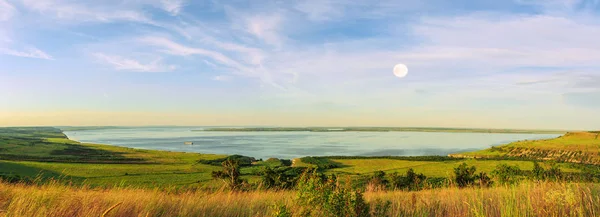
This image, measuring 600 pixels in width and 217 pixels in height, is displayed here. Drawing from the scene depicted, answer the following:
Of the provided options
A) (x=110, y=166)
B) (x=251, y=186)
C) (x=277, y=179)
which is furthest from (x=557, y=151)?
(x=110, y=166)

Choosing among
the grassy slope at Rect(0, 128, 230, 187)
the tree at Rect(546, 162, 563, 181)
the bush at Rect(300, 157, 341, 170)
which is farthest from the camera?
the bush at Rect(300, 157, 341, 170)

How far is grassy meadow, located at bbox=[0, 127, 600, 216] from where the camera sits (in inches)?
221

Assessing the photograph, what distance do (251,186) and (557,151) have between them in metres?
116

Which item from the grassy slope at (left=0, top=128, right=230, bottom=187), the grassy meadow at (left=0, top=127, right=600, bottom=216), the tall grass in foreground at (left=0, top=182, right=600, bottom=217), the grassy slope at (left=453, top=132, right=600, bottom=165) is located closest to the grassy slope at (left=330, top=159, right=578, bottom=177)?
the grassy meadow at (left=0, top=127, right=600, bottom=216)

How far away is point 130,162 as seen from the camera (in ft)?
278

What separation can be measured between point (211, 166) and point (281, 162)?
16.4m

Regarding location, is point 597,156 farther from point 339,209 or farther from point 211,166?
point 339,209

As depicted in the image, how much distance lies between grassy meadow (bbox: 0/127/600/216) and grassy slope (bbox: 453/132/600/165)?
1.26ft

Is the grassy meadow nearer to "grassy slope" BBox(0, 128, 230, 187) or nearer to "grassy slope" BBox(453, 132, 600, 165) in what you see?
"grassy slope" BBox(0, 128, 230, 187)

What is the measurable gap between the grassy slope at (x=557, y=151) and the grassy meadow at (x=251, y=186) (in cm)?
38

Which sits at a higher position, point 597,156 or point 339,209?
point 339,209

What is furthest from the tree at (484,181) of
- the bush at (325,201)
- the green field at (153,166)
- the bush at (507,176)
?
the green field at (153,166)

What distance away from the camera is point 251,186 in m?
11.3

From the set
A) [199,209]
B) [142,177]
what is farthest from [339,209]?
[142,177]
